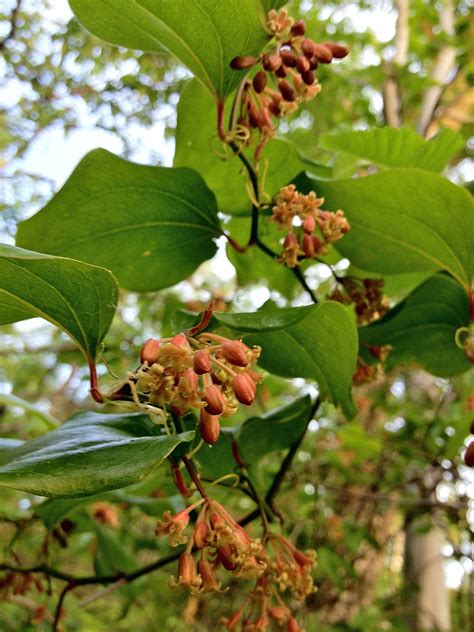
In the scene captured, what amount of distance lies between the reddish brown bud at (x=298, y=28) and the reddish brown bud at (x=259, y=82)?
0.04 meters

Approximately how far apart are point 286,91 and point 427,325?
31 cm

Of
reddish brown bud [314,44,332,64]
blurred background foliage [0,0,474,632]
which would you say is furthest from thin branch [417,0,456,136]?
reddish brown bud [314,44,332,64]

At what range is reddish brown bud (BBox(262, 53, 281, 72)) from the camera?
54 centimetres

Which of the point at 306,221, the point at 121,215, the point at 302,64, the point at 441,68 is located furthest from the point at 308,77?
the point at 441,68

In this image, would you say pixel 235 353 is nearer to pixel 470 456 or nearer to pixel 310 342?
pixel 310 342

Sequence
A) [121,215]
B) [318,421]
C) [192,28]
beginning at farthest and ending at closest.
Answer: [318,421], [121,215], [192,28]

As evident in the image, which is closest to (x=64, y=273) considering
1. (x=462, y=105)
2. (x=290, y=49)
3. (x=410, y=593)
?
(x=290, y=49)

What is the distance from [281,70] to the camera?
1.84 feet

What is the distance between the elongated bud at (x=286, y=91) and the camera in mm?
573

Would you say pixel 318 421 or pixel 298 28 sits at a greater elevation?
pixel 298 28

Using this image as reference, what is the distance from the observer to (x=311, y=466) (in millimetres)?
1553

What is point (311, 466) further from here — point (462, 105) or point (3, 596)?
point (462, 105)

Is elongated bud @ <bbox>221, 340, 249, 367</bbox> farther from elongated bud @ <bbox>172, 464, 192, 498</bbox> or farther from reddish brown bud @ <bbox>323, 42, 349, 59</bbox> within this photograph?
reddish brown bud @ <bbox>323, 42, 349, 59</bbox>

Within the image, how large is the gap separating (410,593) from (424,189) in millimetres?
1524
